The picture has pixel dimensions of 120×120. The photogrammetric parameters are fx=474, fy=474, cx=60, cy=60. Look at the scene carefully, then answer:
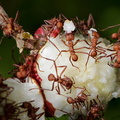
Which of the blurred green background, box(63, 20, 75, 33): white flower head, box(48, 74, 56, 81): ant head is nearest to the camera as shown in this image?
box(48, 74, 56, 81): ant head

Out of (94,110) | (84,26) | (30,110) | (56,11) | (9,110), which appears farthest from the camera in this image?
(56,11)

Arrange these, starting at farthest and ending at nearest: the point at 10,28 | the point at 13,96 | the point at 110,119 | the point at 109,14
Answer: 1. the point at 109,14
2. the point at 110,119
3. the point at 10,28
4. the point at 13,96

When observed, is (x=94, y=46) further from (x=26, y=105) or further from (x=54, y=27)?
(x=26, y=105)

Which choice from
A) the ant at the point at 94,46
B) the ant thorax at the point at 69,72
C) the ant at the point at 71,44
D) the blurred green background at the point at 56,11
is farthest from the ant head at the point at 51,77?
the blurred green background at the point at 56,11

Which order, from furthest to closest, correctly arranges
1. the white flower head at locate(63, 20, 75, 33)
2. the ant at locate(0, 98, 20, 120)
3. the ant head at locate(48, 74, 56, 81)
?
the white flower head at locate(63, 20, 75, 33)
the ant head at locate(48, 74, 56, 81)
the ant at locate(0, 98, 20, 120)

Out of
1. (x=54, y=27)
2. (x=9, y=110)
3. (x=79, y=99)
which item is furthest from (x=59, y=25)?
(x=9, y=110)

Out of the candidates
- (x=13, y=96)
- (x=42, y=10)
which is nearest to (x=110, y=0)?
(x=42, y=10)

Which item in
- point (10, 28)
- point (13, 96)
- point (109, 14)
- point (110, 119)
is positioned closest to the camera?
point (13, 96)

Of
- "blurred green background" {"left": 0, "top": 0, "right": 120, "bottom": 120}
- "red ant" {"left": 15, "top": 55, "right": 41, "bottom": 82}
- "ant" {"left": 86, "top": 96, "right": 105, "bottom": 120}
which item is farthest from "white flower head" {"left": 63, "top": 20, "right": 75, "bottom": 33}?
"blurred green background" {"left": 0, "top": 0, "right": 120, "bottom": 120}

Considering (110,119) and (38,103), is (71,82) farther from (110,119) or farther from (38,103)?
(110,119)

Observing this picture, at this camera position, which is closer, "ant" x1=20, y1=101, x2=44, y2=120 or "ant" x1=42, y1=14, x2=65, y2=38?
"ant" x1=20, y1=101, x2=44, y2=120

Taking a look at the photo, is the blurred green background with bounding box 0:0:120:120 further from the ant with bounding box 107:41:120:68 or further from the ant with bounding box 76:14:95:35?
the ant with bounding box 107:41:120:68
